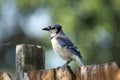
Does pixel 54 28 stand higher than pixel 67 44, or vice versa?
pixel 54 28

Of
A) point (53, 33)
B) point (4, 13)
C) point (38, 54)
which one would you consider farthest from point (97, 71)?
point (4, 13)

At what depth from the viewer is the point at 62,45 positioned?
3.66 m

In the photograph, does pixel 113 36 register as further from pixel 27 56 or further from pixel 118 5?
pixel 27 56

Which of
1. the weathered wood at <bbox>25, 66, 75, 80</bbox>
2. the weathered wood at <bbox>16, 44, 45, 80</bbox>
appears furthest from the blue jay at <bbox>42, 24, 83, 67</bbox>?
the weathered wood at <bbox>25, 66, 75, 80</bbox>

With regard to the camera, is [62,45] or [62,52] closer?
[62,52]

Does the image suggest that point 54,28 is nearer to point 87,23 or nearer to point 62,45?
point 62,45

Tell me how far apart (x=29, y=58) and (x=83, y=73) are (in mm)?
614

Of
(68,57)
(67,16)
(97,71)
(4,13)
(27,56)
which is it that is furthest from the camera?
(4,13)

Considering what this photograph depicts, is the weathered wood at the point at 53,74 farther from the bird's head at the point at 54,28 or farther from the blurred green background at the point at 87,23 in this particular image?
the blurred green background at the point at 87,23

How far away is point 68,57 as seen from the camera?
11.6 ft

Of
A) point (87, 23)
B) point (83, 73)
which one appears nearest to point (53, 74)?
point (83, 73)

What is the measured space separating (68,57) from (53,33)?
0.19 m

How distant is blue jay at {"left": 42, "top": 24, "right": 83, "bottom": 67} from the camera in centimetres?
345

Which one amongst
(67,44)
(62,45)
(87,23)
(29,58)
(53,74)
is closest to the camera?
(53,74)
